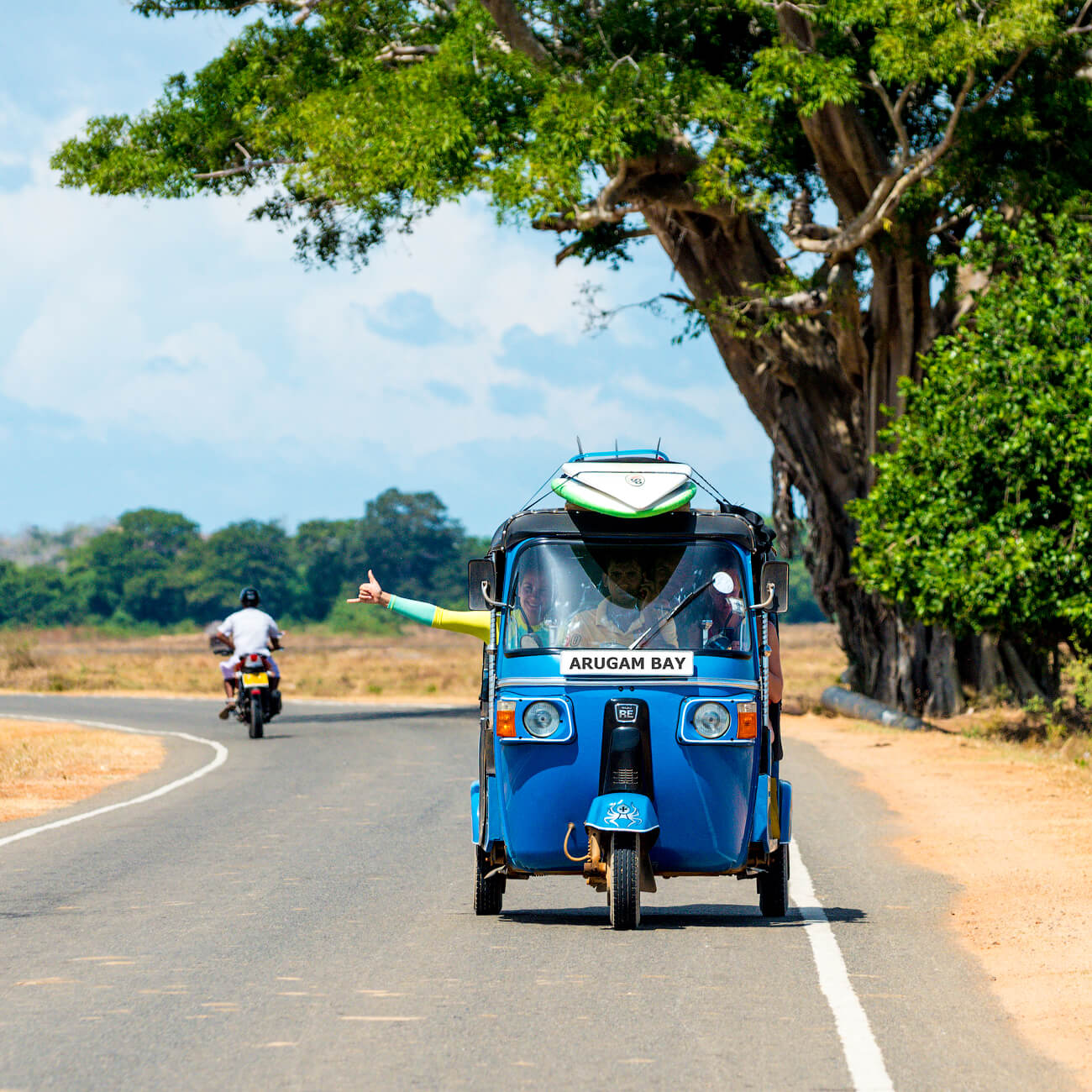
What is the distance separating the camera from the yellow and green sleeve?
964 centimetres

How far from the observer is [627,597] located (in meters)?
9.47

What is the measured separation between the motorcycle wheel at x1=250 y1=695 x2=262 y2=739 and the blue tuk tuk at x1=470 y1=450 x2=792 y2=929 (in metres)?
15.0

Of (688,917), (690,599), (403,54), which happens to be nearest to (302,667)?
(403,54)

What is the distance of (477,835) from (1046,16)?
17224 millimetres

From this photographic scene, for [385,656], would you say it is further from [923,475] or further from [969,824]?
[969,824]

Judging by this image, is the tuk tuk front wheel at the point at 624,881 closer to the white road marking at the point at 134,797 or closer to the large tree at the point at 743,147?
the white road marking at the point at 134,797

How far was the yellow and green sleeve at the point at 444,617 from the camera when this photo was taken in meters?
9.64

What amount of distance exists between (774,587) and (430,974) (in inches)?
116

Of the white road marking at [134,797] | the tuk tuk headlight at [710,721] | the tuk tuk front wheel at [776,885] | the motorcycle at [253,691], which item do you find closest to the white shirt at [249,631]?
the motorcycle at [253,691]

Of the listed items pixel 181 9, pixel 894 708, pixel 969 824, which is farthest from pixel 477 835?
pixel 181 9

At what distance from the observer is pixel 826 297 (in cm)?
2798

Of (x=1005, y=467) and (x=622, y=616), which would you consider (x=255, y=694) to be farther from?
(x=622, y=616)

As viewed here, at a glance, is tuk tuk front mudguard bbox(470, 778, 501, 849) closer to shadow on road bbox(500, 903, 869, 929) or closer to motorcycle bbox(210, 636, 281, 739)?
shadow on road bbox(500, 903, 869, 929)

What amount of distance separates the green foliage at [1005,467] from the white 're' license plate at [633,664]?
14015 millimetres
